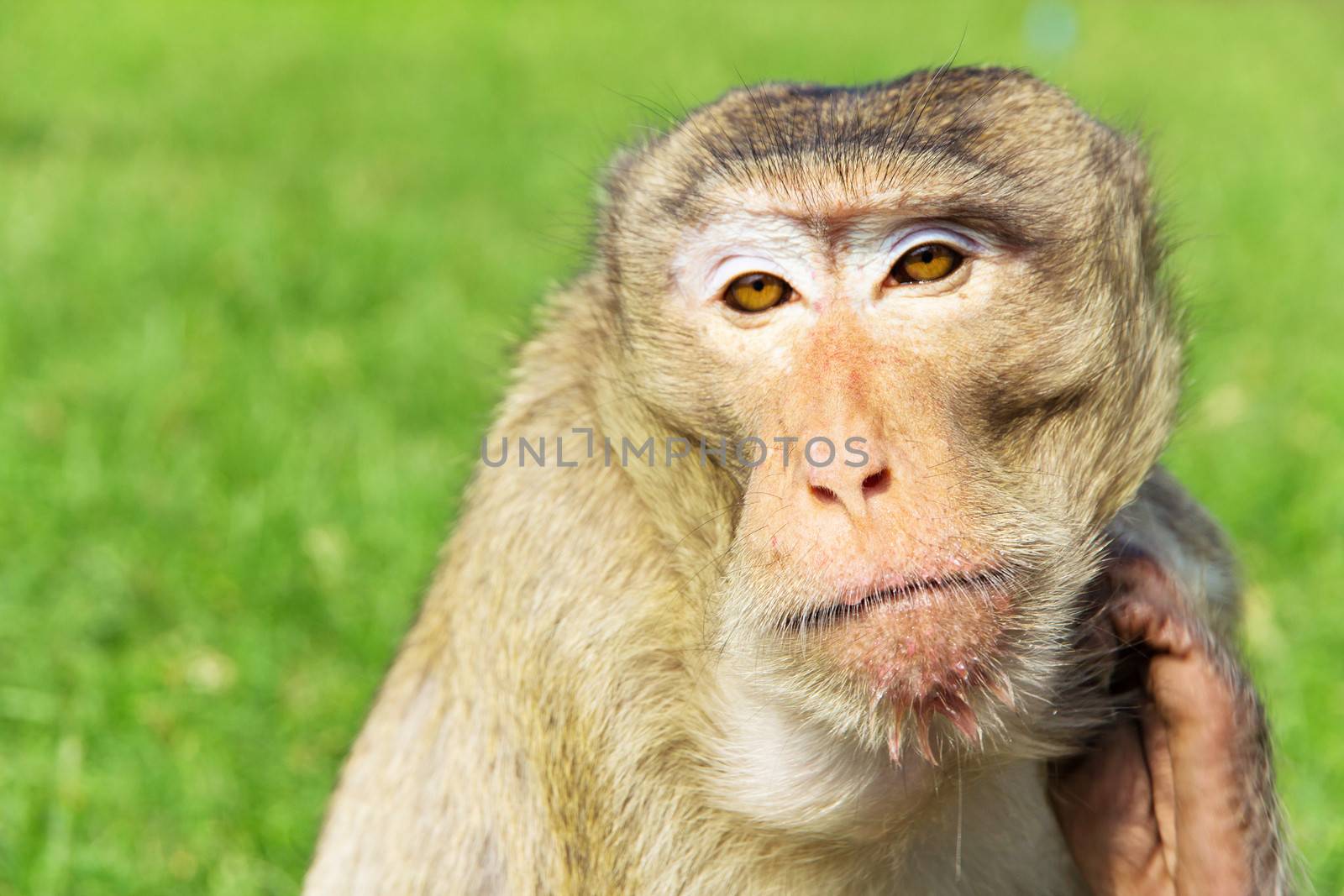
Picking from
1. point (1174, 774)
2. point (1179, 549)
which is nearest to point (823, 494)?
point (1174, 774)

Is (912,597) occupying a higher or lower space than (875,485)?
lower

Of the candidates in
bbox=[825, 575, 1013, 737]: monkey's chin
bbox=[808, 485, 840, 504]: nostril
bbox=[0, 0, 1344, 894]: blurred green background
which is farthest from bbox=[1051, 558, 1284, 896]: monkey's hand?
bbox=[808, 485, 840, 504]: nostril

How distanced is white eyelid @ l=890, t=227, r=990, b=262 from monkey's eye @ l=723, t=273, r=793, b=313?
0.17 meters

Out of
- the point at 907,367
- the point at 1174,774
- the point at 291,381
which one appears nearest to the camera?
the point at 907,367

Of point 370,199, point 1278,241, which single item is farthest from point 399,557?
point 1278,241

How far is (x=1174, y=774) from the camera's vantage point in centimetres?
217

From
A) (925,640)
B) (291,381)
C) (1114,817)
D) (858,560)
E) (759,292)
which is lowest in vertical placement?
(1114,817)

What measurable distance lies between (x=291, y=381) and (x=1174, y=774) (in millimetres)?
3650

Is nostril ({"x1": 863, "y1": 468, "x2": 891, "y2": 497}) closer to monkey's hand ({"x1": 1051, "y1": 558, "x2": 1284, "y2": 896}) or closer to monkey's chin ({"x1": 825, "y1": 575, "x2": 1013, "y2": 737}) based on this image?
monkey's chin ({"x1": 825, "y1": 575, "x2": 1013, "y2": 737})

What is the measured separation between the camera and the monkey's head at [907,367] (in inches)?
71.4

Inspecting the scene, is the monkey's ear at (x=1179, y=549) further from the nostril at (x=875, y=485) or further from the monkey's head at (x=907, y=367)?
the nostril at (x=875, y=485)

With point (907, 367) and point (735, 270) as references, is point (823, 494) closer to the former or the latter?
point (907, 367)

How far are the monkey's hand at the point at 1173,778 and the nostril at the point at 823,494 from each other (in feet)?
2.15

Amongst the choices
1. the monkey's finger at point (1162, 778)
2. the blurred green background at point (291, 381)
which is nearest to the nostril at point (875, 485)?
the monkey's finger at point (1162, 778)
